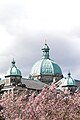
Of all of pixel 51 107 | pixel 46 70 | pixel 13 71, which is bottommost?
pixel 51 107

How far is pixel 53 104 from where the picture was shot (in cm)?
2281

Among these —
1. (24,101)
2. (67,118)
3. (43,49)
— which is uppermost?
(43,49)

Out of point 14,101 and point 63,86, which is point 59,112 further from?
point 63,86

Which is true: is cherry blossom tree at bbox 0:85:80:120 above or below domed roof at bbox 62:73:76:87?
below

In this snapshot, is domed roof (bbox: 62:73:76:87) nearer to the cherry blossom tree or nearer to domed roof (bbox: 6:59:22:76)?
domed roof (bbox: 6:59:22:76)

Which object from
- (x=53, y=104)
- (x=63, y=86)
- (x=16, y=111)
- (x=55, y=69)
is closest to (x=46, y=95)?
(x=53, y=104)

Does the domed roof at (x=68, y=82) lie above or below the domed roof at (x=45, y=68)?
below

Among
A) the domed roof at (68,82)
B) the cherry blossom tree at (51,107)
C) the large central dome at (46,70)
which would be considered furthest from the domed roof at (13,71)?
the cherry blossom tree at (51,107)

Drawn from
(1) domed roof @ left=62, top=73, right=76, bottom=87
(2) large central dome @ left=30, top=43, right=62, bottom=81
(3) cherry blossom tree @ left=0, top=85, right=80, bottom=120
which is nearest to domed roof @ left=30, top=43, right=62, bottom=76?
(2) large central dome @ left=30, top=43, right=62, bottom=81

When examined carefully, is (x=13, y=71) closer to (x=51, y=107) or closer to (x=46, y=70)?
(x=46, y=70)

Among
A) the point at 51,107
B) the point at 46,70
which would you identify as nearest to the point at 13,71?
the point at 46,70

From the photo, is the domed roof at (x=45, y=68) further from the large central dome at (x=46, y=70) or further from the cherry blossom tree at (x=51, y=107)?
the cherry blossom tree at (x=51, y=107)

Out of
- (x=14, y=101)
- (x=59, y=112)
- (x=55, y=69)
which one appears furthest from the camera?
(x=55, y=69)

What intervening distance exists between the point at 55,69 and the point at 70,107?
95387 mm
